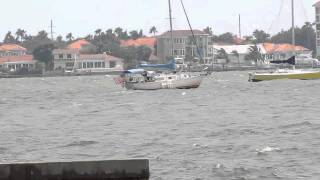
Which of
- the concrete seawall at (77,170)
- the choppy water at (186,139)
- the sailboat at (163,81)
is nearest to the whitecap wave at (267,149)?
the choppy water at (186,139)

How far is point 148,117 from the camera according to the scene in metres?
49.8

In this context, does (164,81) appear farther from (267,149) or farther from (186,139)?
(267,149)

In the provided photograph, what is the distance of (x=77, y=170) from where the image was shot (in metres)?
15.5

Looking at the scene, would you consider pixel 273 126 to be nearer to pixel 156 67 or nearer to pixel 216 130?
pixel 216 130

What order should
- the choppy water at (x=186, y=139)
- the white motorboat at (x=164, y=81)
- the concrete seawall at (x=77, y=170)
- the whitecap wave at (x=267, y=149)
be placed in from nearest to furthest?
1. the concrete seawall at (x=77, y=170)
2. the choppy water at (x=186, y=139)
3. the whitecap wave at (x=267, y=149)
4. the white motorboat at (x=164, y=81)

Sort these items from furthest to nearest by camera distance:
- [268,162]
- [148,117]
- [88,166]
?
[148,117], [268,162], [88,166]

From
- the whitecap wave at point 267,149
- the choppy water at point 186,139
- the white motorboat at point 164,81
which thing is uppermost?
the white motorboat at point 164,81

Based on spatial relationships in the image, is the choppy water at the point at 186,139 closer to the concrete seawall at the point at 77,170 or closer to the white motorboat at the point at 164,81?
the concrete seawall at the point at 77,170

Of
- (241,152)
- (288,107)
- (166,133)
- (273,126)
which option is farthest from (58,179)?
(288,107)

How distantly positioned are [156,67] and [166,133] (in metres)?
57.4

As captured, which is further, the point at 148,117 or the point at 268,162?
the point at 148,117

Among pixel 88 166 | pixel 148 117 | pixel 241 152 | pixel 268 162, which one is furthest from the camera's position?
pixel 148 117

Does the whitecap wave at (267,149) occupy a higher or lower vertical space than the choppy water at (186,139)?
higher

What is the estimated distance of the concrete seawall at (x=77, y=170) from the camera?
15.4 m
